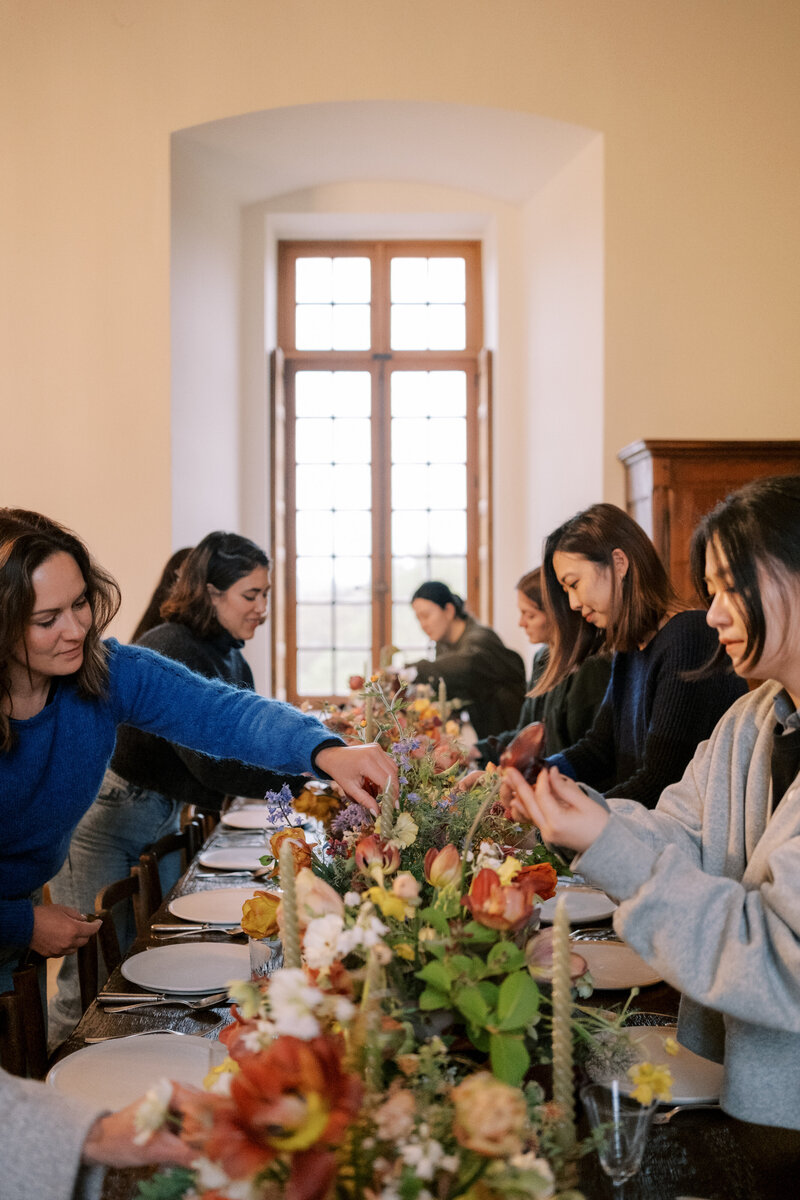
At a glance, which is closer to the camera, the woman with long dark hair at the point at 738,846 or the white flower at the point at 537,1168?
the white flower at the point at 537,1168

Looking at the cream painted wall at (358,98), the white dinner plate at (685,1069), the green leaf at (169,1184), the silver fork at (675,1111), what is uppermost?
the cream painted wall at (358,98)

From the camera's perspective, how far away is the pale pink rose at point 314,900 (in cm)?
108

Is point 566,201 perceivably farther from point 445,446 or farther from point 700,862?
point 700,862

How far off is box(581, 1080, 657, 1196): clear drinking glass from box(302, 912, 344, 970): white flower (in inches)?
11.3

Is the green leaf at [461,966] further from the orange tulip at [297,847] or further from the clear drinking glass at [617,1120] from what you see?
the orange tulip at [297,847]

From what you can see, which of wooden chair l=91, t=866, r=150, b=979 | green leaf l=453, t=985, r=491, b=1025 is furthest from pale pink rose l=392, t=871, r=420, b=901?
wooden chair l=91, t=866, r=150, b=979

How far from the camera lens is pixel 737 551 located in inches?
52.9

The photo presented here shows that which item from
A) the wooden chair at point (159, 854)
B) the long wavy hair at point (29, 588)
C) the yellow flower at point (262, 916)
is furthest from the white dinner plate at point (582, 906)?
the long wavy hair at point (29, 588)

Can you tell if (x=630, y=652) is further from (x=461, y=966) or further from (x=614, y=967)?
(x=461, y=966)

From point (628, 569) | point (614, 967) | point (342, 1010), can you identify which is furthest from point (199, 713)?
point (342, 1010)

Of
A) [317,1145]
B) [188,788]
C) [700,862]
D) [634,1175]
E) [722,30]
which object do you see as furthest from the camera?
[722,30]

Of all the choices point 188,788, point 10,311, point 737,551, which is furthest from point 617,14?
point 737,551

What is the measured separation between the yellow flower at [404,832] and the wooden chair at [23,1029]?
684 millimetres

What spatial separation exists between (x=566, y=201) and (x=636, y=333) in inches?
40.3
